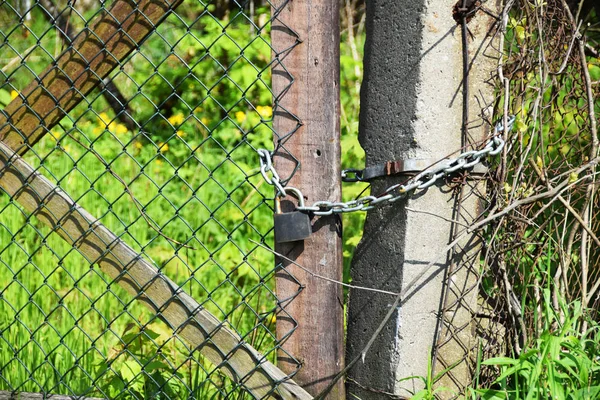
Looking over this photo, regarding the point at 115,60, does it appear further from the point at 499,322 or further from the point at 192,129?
the point at 192,129

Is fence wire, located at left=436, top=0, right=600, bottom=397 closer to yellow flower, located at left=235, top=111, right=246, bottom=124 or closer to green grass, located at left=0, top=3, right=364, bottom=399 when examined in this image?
green grass, located at left=0, top=3, right=364, bottom=399

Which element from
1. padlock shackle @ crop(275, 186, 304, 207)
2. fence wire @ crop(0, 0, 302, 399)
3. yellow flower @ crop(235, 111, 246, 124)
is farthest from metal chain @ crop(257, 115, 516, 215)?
yellow flower @ crop(235, 111, 246, 124)

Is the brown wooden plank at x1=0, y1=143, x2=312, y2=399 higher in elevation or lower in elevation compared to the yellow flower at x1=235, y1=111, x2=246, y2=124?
lower

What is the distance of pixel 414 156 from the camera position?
Answer: 210 centimetres

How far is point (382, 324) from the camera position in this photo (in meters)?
1.99

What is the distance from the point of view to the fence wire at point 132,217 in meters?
2.39

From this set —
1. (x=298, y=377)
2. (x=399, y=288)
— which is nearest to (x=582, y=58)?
(x=399, y=288)

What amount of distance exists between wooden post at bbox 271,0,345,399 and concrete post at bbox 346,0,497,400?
104 millimetres

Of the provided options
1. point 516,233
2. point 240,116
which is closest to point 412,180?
point 516,233

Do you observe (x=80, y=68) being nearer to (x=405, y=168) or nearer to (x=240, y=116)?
(x=405, y=168)

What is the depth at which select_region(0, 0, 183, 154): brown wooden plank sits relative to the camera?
228 centimetres

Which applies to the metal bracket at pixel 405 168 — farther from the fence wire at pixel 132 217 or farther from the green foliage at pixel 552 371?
the green foliage at pixel 552 371

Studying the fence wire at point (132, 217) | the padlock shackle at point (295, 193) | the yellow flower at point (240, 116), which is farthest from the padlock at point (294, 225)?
the yellow flower at point (240, 116)

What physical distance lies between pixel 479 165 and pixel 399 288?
447mm
